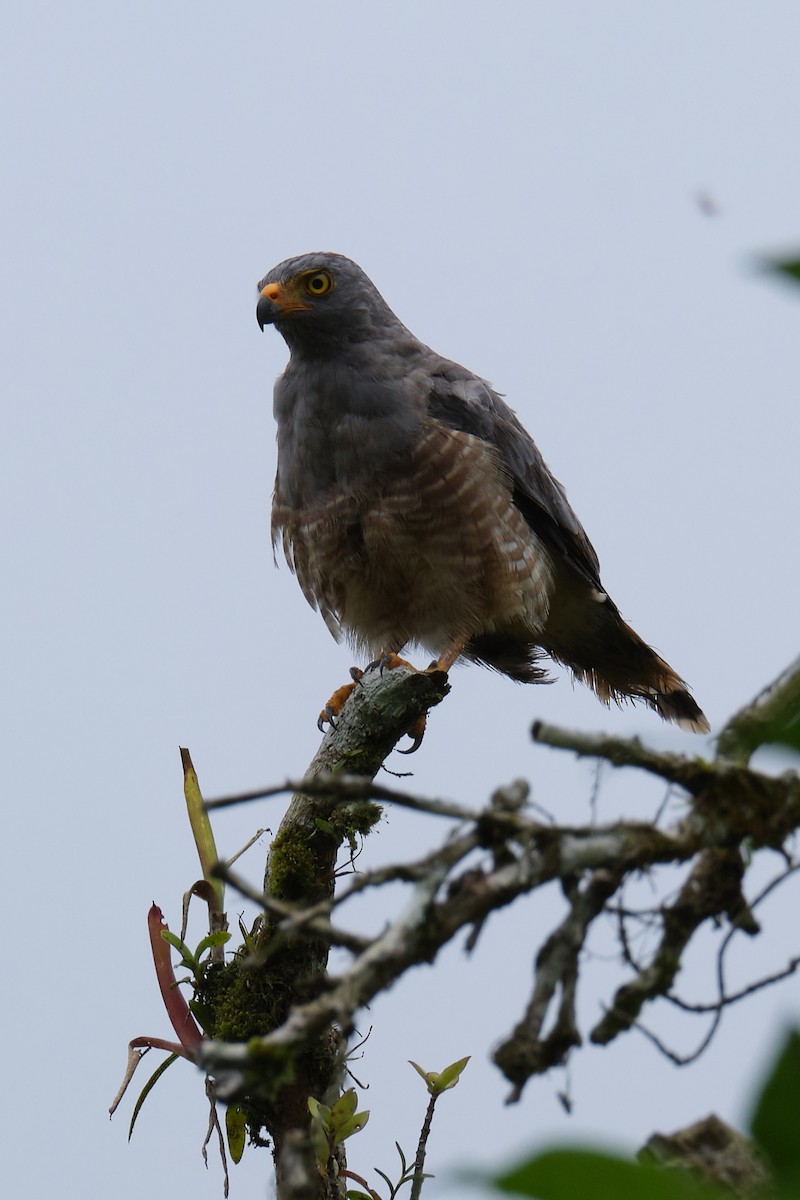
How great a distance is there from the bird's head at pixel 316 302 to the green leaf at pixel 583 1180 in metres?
4.63

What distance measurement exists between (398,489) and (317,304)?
92 cm

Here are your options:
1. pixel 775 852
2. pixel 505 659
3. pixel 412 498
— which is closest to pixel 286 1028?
pixel 775 852

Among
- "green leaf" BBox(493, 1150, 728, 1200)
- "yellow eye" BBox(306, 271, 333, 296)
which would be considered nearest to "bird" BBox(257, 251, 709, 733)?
"yellow eye" BBox(306, 271, 333, 296)

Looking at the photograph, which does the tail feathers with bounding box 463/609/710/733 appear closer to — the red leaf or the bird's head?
the bird's head

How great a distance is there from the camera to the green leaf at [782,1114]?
0.54 metres

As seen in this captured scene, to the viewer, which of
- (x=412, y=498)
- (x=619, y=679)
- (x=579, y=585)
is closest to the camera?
(x=412, y=498)

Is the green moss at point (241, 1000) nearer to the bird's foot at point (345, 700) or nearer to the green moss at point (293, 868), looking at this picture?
the green moss at point (293, 868)

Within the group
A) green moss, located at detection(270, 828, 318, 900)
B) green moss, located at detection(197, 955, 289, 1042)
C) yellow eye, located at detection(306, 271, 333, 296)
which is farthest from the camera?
yellow eye, located at detection(306, 271, 333, 296)

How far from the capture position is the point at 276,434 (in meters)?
5.09

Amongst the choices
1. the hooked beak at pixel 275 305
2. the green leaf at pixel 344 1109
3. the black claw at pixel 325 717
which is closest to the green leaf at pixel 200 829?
the green leaf at pixel 344 1109

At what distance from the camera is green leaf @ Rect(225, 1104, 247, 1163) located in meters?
3.01

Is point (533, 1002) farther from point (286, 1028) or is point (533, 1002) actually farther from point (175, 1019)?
point (175, 1019)

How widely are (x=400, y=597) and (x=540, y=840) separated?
3.85 m

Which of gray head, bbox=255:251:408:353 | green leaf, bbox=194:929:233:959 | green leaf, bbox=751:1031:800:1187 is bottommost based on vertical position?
green leaf, bbox=751:1031:800:1187
